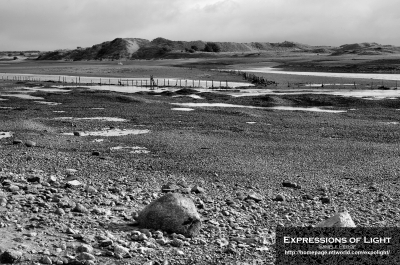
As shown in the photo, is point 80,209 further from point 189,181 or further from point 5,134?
point 5,134

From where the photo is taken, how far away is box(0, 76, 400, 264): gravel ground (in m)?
9.16

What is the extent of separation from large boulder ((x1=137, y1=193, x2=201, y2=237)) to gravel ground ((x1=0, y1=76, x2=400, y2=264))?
0.17 m

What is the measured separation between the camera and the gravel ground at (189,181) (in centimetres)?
916

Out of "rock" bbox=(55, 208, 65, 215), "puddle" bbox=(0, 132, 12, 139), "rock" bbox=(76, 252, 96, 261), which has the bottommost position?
"puddle" bbox=(0, 132, 12, 139)

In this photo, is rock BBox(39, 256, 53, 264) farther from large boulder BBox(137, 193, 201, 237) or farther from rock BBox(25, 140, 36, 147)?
rock BBox(25, 140, 36, 147)

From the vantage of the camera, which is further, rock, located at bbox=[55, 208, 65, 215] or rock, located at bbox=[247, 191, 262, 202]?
rock, located at bbox=[247, 191, 262, 202]

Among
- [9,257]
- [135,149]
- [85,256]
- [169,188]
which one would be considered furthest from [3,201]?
[135,149]

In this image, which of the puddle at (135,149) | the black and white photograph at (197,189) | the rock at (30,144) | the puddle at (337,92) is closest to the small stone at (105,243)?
the black and white photograph at (197,189)

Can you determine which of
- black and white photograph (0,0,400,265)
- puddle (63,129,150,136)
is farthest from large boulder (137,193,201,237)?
puddle (63,129,150,136)

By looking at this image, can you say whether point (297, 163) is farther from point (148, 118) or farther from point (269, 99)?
point (269, 99)

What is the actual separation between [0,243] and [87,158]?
9194 mm

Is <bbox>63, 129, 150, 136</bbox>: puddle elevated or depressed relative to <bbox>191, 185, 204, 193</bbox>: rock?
depressed

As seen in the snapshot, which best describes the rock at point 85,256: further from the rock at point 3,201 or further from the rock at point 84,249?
the rock at point 3,201

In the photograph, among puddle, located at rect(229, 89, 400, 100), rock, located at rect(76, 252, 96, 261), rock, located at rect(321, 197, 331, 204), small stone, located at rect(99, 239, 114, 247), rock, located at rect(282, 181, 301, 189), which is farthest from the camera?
puddle, located at rect(229, 89, 400, 100)
